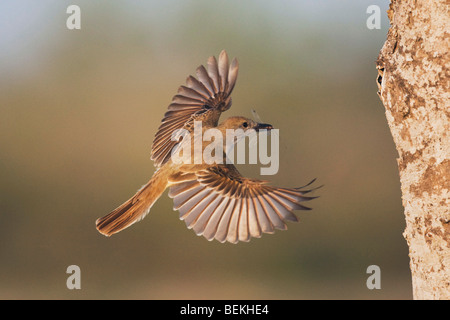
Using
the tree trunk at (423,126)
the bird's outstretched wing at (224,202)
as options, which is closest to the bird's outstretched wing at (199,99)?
the bird's outstretched wing at (224,202)

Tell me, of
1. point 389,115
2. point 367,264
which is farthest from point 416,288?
point 367,264

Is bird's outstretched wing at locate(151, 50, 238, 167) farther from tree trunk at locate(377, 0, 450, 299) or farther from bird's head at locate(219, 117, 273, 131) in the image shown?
tree trunk at locate(377, 0, 450, 299)

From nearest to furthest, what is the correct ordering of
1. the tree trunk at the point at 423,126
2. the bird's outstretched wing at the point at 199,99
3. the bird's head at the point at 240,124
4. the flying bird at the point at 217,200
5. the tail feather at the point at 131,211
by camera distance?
1. the tree trunk at the point at 423,126
2. the flying bird at the point at 217,200
3. the tail feather at the point at 131,211
4. the bird's head at the point at 240,124
5. the bird's outstretched wing at the point at 199,99

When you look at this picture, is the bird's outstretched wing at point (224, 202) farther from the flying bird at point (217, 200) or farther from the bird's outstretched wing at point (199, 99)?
the bird's outstretched wing at point (199, 99)

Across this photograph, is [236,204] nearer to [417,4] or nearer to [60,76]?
[417,4]

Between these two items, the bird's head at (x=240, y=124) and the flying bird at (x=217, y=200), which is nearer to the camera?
the flying bird at (x=217, y=200)

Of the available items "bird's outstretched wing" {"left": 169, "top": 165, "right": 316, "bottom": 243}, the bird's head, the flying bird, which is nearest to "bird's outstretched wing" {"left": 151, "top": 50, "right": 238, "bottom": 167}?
the flying bird
